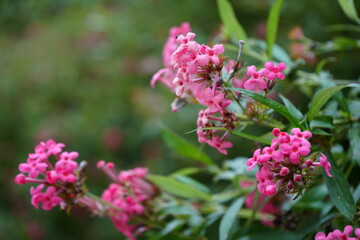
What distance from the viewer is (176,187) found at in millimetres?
979

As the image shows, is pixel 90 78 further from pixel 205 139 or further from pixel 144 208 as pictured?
pixel 205 139

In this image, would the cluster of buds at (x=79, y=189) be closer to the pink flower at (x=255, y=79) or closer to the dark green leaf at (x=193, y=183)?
the dark green leaf at (x=193, y=183)

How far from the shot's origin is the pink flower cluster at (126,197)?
923 mm

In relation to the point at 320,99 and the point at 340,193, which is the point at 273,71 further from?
the point at 340,193

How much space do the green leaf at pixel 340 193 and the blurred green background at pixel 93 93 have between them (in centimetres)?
115

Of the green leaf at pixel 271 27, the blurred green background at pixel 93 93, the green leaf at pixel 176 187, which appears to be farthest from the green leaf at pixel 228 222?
the blurred green background at pixel 93 93

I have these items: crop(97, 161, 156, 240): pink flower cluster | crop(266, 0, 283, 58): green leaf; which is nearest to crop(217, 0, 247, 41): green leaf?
crop(266, 0, 283, 58): green leaf

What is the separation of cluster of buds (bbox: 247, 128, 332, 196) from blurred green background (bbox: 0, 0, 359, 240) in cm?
123

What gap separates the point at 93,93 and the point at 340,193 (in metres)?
2.07

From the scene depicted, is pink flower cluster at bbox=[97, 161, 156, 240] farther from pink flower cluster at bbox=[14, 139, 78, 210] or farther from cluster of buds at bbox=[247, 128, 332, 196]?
cluster of buds at bbox=[247, 128, 332, 196]

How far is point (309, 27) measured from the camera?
1.72m

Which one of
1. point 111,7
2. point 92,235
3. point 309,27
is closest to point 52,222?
point 92,235

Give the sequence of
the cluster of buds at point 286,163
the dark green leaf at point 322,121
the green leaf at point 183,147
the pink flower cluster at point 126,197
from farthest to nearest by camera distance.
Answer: the green leaf at point 183,147
the pink flower cluster at point 126,197
the dark green leaf at point 322,121
the cluster of buds at point 286,163

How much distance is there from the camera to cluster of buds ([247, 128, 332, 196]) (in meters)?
0.59
